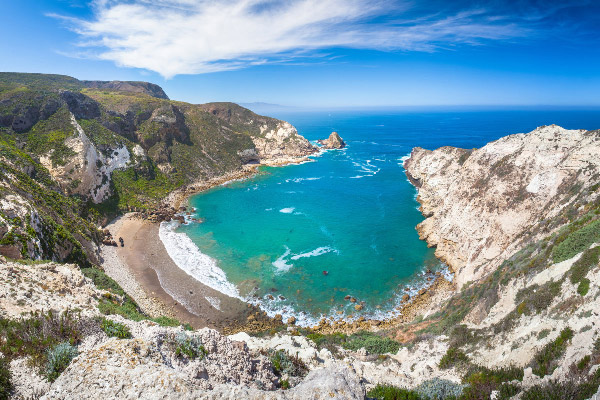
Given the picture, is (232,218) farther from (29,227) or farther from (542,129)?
(542,129)

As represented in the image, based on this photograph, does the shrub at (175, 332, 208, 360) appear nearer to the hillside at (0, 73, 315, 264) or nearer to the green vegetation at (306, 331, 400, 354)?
the green vegetation at (306, 331, 400, 354)

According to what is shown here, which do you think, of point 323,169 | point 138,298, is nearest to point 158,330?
point 138,298

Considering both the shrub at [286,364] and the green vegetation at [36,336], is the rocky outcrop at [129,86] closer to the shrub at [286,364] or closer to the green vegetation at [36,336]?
the green vegetation at [36,336]

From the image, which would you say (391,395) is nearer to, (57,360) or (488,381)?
(488,381)

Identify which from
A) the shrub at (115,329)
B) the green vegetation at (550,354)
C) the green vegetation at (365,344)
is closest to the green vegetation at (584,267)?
the green vegetation at (550,354)

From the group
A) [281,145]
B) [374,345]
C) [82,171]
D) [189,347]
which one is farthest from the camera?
[281,145]

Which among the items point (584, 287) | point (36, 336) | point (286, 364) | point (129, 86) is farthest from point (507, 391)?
point (129, 86)
